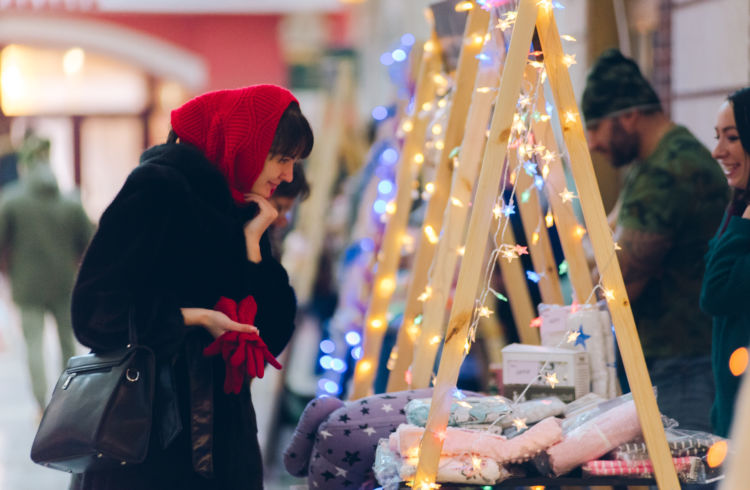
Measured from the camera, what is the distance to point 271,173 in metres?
2.14

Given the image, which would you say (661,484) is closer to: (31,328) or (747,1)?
(747,1)

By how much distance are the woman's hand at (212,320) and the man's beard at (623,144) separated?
149cm

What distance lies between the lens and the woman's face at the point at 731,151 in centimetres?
242

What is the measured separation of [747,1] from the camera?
12.0 feet

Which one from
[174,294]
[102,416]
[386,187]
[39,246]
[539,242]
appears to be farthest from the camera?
[39,246]

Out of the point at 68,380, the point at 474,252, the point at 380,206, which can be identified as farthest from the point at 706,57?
the point at 68,380

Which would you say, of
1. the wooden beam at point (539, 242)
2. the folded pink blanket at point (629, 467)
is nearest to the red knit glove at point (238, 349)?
the folded pink blanket at point (629, 467)

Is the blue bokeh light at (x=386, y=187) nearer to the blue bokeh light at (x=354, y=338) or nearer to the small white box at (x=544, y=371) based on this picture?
the blue bokeh light at (x=354, y=338)

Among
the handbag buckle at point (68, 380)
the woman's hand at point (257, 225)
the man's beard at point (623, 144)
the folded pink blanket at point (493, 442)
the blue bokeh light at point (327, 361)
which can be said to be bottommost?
the blue bokeh light at point (327, 361)

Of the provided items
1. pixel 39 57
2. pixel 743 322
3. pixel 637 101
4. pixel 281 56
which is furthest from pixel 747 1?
pixel 39 57

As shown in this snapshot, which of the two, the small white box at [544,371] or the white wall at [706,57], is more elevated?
the white wall at [706,57]

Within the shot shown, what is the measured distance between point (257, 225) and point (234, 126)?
21 centimetres

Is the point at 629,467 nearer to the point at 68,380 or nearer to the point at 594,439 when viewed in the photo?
the point at 594,439

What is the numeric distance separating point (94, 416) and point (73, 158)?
14574 millimetres
